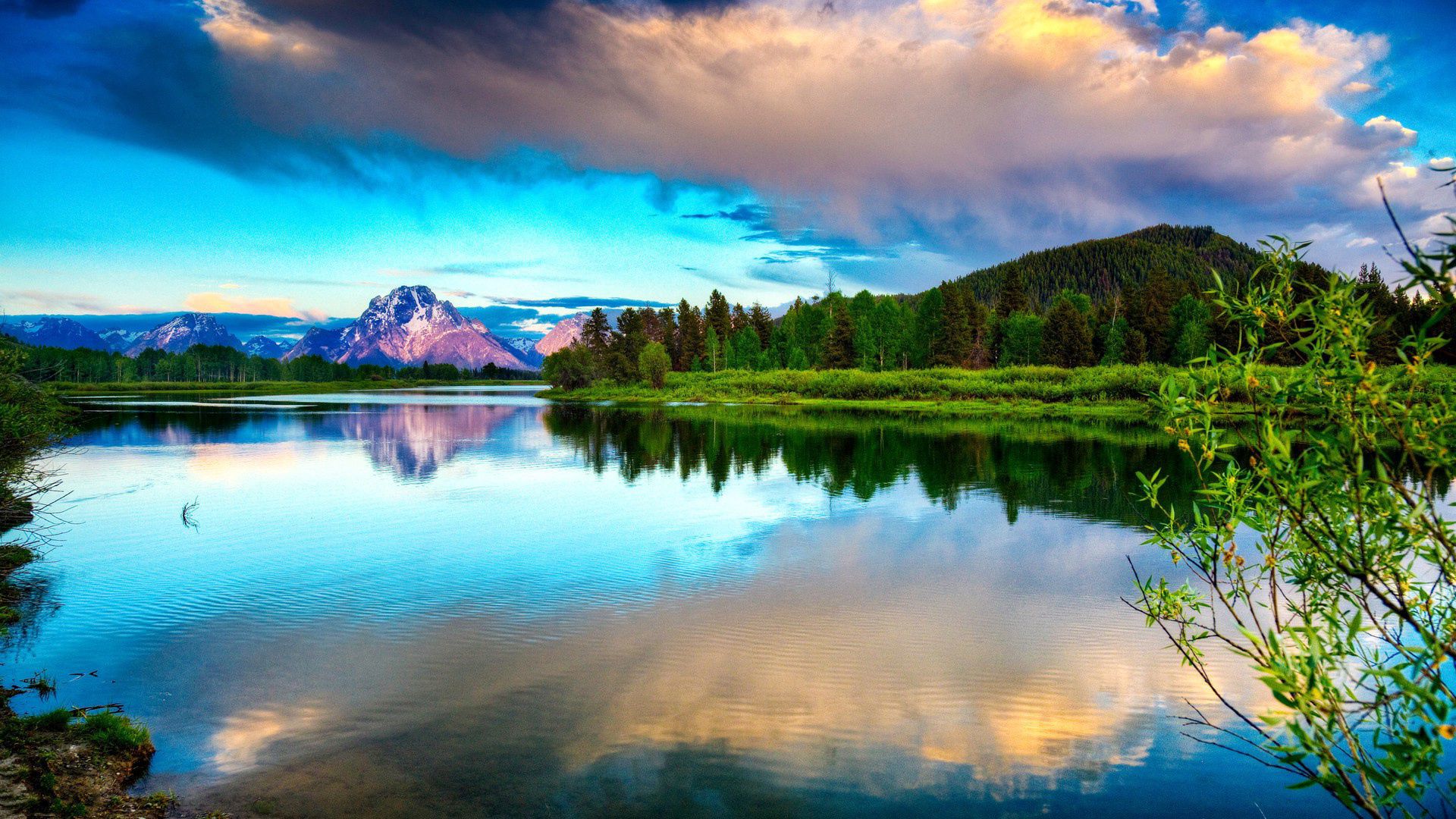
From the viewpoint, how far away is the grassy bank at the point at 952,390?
257 ft

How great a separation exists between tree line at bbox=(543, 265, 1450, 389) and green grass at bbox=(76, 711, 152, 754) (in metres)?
73.8

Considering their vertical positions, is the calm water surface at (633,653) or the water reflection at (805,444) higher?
the water reflection at (805,444)

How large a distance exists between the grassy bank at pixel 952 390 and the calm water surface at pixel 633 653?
5201 cm

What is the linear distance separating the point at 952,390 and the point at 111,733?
297ft

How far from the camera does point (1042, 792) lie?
902 centimetres

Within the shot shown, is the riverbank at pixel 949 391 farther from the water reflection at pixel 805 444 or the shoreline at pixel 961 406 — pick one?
the water reflection at pixel 805 444

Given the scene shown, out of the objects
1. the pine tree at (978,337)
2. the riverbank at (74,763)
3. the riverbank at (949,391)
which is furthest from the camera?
the pine tree at (978,337)

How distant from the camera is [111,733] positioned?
30.3ft

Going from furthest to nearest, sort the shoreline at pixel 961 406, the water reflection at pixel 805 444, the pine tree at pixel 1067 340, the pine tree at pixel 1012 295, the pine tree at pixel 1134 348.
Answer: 1. the pine tree at pixel 1012 295
2. the pine tree at pixel 1067 340
3. the pine tree at pixel 1134 348
4. the shoreline at pixel 961 406
5. the water reflection at pixel 805 444

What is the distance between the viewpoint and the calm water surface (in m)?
9.07

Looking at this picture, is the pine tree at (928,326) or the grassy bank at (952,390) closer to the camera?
the grassy bank at (952,390)

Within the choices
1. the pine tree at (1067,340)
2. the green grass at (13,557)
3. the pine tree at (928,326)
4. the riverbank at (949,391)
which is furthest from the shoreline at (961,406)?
the green grass at (13,557)

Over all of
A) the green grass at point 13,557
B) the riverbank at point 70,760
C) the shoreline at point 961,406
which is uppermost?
the shoreline at point 961,406

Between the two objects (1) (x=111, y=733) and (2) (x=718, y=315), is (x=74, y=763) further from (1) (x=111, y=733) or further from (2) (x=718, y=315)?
(2) (x=718, y=315)
